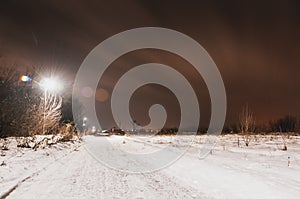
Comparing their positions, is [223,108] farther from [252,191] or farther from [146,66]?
[146,66]

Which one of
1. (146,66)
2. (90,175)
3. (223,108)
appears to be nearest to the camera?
(90,175)

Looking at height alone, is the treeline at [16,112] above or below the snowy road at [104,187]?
above

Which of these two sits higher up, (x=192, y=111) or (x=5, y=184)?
(x=192, y=111)

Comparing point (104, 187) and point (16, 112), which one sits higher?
point (16, 112)

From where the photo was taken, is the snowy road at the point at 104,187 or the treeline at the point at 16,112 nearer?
the snowy road at the point at 104,187

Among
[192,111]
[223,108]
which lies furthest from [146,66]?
[223,108]

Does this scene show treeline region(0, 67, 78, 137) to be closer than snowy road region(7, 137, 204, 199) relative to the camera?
No

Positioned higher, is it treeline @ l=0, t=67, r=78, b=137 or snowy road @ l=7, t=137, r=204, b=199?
treeline @ l=0, t=67, r=78, b=137

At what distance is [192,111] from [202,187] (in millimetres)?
36171

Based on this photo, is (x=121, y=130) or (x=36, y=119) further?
(x=121, y=130)

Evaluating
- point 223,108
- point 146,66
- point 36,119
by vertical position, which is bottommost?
point 36,119

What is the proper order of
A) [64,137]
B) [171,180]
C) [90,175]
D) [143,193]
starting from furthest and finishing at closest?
[64,137], [90,175], [171,180], [143,193]

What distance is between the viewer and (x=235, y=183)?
6.17 metres

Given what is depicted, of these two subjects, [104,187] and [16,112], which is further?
[16,112]
